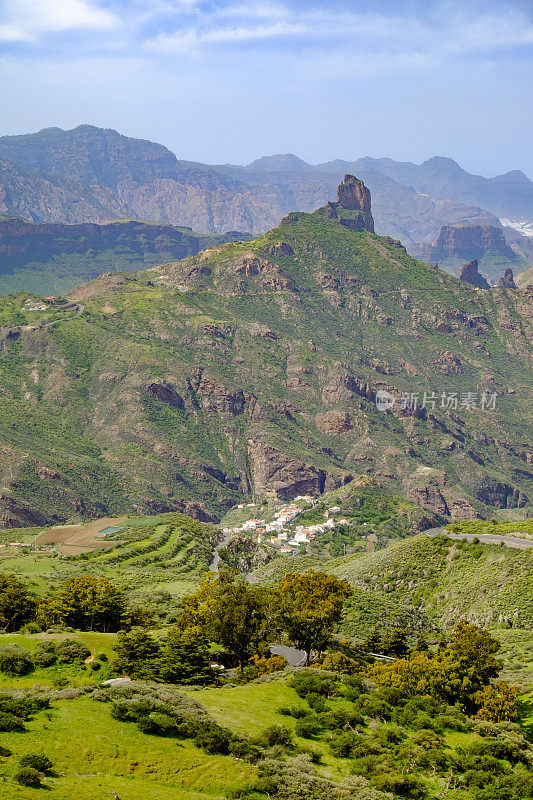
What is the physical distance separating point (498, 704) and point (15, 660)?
3152 centimetres

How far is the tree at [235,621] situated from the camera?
71500 millimetres

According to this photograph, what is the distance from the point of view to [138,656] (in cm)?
6425

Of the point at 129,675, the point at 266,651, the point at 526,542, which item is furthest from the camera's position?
the point at 526,542

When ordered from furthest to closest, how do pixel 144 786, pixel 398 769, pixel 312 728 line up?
pixel 312 728
pixel 398 769
pixel 144 786

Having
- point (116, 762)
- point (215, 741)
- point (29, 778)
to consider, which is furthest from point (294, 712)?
point (29, 778)

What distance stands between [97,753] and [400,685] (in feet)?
84.9

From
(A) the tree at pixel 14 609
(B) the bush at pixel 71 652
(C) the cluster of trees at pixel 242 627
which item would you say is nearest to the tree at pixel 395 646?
(C) the cluster of trees at pixel 242 627

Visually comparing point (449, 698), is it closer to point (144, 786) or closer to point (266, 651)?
point (266, 651)

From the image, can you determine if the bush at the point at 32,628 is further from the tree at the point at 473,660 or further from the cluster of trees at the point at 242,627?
the tree at the point at 473,660

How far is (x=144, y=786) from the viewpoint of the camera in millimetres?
43688

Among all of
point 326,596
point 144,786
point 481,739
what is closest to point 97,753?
point 144,786

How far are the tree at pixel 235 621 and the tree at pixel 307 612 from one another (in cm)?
163

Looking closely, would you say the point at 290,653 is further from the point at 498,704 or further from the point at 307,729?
the point at 307,729

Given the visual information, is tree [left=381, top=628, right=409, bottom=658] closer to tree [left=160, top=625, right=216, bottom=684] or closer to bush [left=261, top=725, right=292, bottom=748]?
tree [left=160, top=625, right=216, bottom=684]
